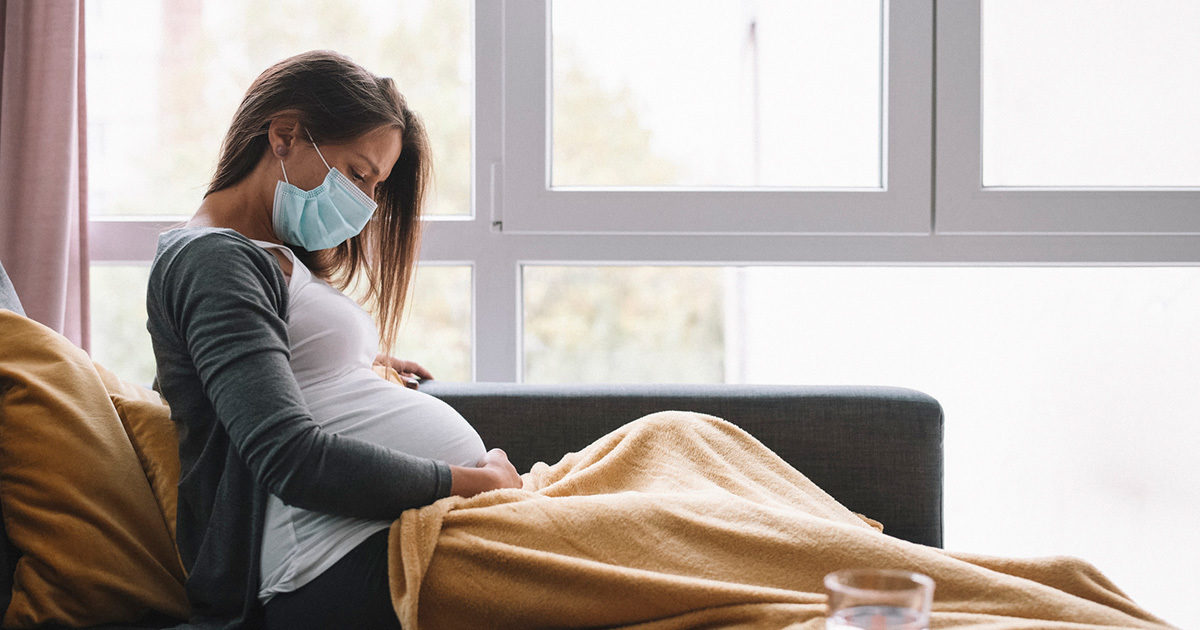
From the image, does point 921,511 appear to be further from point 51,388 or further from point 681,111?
point 51,388

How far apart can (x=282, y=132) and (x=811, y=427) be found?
98 centimetres

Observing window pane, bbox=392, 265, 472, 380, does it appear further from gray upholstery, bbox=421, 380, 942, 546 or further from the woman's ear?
the woman's ear

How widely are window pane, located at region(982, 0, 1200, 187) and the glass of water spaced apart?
1.62m

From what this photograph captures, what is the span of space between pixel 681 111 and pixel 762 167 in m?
0.23

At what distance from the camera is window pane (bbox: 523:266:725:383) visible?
82.0 inches

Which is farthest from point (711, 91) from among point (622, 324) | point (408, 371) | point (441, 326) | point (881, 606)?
point (881, 606)

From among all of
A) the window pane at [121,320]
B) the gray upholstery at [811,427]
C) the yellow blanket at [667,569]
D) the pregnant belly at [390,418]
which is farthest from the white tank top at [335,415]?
the window pane at [121,320]

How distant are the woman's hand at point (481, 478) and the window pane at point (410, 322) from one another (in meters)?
0.87

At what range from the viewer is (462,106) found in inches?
80.6

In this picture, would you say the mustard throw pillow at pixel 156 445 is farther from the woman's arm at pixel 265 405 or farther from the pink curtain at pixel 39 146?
the pink curtain at pixel 39 146

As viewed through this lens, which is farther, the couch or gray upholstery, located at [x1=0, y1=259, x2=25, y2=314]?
the couch

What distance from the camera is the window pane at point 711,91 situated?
2.04 m

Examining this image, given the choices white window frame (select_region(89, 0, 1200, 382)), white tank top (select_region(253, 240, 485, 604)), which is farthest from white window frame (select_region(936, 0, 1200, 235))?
white tank top (select_region(253, 240, 485, 604))

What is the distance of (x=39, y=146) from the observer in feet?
6.11
